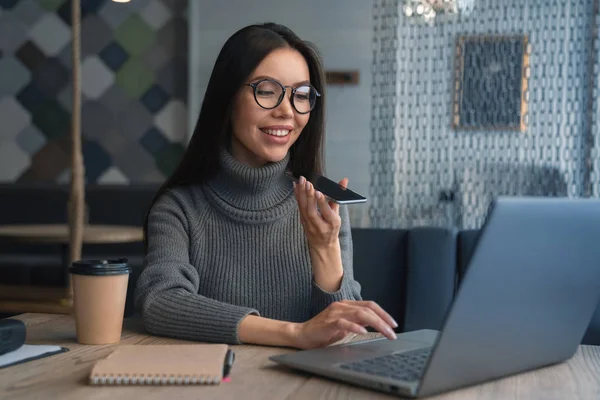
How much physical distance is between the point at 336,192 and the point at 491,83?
2811 millimetres

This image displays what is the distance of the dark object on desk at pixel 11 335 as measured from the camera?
93 centimetres

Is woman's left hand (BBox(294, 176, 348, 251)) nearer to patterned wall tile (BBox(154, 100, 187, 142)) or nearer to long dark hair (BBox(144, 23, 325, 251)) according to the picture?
long dark hair (BBox(144, 23, 325, 251))

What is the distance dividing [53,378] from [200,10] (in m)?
3.88

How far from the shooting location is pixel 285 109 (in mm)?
1403

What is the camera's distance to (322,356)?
91cm

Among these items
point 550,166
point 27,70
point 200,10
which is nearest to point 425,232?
point 550,166

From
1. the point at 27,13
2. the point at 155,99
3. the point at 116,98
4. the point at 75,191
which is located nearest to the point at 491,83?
the point at 155,99

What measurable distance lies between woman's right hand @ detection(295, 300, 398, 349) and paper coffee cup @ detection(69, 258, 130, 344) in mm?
274

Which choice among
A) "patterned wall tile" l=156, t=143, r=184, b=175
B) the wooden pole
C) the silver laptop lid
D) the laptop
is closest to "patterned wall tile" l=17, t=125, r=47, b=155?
"patterned wall tile" l=156, t=143, r=184, b=175

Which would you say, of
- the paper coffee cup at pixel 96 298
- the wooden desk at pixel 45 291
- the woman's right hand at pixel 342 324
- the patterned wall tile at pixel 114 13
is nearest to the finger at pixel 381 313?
the woman's right hand at pixel 342 324

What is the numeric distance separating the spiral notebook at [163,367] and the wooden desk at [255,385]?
12 mm

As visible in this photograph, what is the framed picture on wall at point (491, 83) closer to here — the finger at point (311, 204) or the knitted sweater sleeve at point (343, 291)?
the knitted sweater sleeve at point (343, 291)

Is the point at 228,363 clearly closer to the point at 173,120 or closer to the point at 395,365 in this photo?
the point at 395,365

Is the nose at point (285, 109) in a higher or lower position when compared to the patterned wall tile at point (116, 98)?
lower
